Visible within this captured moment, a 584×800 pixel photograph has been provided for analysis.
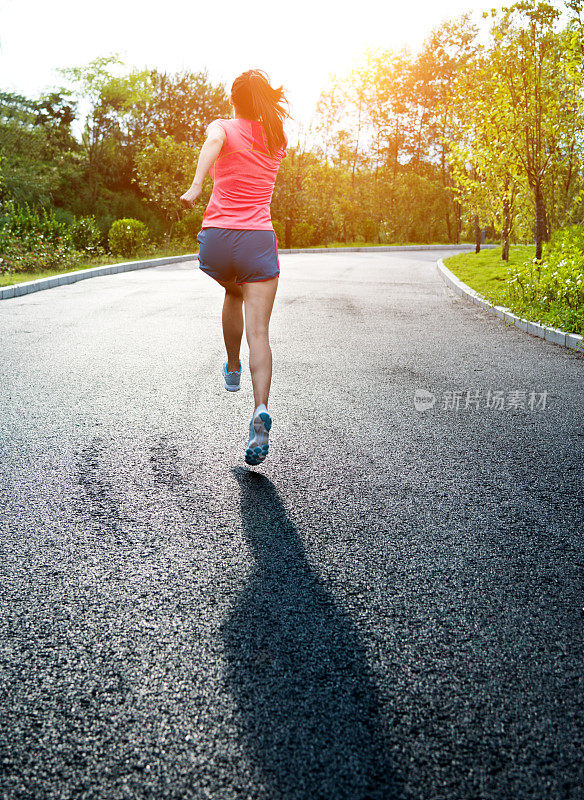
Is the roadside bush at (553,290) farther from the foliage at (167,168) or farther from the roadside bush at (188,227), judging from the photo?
the foliage at (167,168)

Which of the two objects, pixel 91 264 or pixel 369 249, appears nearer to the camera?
pixel 91 264

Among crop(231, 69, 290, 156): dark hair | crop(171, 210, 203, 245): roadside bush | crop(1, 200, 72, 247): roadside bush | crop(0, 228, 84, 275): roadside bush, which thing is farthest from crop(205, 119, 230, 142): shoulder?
crop(171, 210, 203, 245): roadside bush

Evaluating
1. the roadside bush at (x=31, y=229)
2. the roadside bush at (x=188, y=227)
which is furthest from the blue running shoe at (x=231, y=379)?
the roadside bush at (x=188, y=227)

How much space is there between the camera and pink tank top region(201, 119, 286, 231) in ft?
11.9

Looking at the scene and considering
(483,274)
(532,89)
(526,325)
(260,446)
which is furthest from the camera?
(483,274)

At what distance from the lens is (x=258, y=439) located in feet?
11.6

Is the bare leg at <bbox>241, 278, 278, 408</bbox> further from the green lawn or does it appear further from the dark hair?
the green lawn

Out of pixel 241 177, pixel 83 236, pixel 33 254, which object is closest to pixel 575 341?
pixel 241 177

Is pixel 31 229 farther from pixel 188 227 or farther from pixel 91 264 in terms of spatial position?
pixel 188 227

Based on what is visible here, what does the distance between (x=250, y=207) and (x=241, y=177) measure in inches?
6.4

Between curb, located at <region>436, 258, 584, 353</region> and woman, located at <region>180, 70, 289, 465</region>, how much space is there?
4.75 metres

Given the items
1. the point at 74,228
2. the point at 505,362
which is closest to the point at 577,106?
the point at 505,362

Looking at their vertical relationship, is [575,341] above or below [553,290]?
below

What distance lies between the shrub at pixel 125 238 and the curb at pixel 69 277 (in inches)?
84.4
